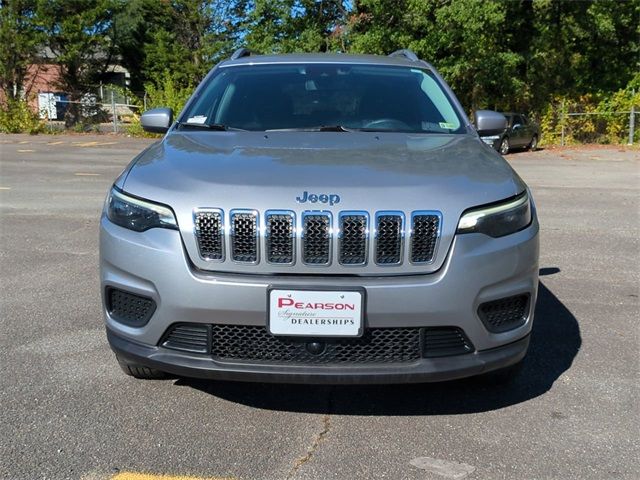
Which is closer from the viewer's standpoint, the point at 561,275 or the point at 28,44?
the point at 561,275

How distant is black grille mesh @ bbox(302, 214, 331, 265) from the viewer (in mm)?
2736

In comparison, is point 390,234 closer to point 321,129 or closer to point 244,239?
point 244,239

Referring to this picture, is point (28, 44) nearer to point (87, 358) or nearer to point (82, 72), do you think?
point (82, 72)

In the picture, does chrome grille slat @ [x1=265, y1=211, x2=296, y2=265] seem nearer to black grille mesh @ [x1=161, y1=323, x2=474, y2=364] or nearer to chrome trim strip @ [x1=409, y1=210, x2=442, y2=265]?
black grille mesh @ [x1=161, y1=323, x2=474, y2=364]

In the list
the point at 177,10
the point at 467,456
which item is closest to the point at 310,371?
the point at 467,456

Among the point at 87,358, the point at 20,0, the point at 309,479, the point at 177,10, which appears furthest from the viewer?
the point at 177,10

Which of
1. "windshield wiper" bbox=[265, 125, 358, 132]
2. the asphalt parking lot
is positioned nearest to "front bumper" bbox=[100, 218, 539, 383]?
the asphalt parking lot

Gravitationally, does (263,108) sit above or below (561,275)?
above

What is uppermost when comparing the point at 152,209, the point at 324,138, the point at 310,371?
the point at 324,138

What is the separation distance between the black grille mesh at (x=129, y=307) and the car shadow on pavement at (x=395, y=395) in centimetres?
71

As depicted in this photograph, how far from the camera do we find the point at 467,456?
9.39 feet

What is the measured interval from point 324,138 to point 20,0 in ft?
110

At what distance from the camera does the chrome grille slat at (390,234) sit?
2.74 metres

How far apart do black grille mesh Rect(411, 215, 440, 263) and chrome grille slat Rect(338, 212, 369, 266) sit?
0.21 m
